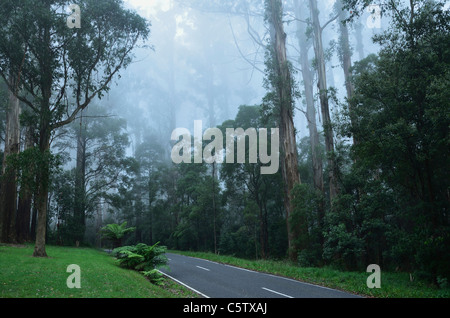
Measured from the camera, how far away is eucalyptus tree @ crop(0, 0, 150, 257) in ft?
47.0

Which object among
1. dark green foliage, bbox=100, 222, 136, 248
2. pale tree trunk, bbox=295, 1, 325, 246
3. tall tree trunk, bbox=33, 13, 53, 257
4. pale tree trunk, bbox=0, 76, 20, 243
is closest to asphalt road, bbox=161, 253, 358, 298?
tall tree trunk, bbox=33, 13, 53, 257

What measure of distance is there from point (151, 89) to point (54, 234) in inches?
2647

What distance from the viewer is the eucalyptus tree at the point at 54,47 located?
14.3 metres

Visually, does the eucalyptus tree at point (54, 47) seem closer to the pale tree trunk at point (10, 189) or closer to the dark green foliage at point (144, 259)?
the dark green foliage at point (144, 259)

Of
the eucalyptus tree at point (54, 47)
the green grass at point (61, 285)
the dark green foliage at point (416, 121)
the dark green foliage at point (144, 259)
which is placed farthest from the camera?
the eucalyptus tree at point (54, 47)

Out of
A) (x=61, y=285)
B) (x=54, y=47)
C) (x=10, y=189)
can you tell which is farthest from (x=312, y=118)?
(x=61, y=285)

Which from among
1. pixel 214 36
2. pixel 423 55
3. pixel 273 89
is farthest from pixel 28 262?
pixel 214 36

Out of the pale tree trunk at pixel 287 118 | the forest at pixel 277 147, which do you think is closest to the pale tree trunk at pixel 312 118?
the forest at pixel 277 147

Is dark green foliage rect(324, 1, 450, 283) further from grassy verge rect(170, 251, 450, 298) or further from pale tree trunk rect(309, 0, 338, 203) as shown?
pale tree trunk rect(309, 0, 338, 203)

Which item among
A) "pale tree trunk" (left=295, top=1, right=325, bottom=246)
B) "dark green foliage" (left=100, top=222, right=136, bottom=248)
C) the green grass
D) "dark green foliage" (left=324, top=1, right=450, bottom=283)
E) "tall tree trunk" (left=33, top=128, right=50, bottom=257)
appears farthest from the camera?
"dark green foliage" (left=100, top=222, right=136, bottom=248)

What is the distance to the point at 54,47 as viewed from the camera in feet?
51.1

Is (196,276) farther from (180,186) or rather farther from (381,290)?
(180,186)

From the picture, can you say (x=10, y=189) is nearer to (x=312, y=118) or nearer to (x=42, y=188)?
(x=42, y=188)

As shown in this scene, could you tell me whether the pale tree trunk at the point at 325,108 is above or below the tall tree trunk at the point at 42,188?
above
